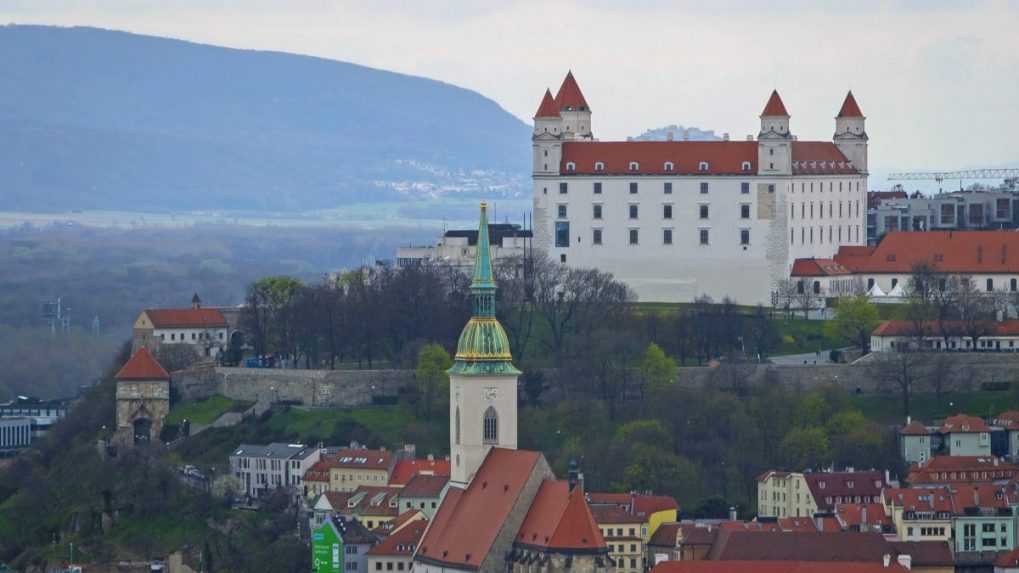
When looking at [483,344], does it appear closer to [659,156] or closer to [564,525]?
[564,525]

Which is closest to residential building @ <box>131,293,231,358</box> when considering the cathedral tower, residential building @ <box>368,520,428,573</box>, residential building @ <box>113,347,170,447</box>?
residential building @ <box>113,347,170,447</box>

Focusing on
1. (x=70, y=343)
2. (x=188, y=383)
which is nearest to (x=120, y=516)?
(x=188, y=383)

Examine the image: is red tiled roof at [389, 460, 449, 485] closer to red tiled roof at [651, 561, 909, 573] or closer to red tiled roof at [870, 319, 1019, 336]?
red tiled roof at [651, 561, 909, 573]

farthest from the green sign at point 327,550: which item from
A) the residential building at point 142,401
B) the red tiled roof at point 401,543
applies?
the residential building at point 142,401

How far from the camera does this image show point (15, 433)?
143 metres

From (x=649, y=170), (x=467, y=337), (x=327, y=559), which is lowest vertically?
(x=327, y=559)

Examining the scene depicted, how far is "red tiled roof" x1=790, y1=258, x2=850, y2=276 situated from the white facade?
4065 centimetres

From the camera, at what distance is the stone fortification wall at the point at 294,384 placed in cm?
10606

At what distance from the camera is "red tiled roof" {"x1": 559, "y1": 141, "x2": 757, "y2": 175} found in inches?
4683

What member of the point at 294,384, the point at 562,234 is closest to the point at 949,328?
the point at 562,234

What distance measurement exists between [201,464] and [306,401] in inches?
249

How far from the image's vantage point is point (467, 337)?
79.1m

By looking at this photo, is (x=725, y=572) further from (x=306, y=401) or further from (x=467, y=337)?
(x=306, y=401)

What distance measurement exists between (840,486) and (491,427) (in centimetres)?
1526
